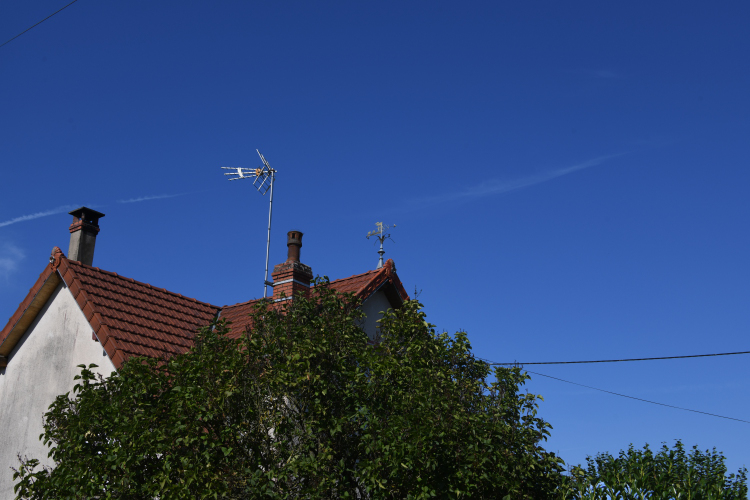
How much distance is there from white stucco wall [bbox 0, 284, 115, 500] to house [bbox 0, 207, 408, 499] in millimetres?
25

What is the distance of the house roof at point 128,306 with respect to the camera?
16.8 metres

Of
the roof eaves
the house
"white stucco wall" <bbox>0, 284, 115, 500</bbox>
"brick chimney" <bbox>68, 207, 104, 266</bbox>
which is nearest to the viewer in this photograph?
the house

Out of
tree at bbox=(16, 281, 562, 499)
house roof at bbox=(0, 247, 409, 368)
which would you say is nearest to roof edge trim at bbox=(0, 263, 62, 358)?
house roof at bbox=(0, 247, 409, 368)

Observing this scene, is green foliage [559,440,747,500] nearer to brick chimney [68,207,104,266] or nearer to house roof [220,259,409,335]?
house roof [220,259,409,335]

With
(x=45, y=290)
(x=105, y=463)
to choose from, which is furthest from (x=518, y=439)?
(x=45, y=290)

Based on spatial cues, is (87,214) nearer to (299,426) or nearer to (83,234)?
(83,234)

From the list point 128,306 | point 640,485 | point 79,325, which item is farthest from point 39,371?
point 640,485

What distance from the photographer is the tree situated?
10.4 m

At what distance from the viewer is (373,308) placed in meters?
18.5

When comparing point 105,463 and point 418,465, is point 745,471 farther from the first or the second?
point 105,463

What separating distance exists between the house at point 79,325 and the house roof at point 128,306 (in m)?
0.02

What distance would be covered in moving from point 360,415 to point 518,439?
2826mm

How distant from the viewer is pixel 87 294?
1744 centimetres

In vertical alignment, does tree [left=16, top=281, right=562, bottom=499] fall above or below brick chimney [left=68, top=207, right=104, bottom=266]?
below
